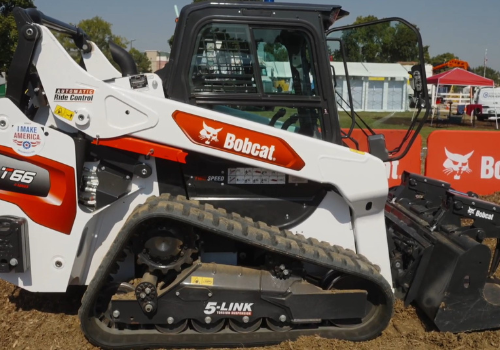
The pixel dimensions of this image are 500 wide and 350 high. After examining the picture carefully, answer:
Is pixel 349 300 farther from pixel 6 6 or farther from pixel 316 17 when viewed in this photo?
pixel 6 6

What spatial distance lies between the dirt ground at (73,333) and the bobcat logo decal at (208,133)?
1.65m

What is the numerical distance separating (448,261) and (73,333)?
10.2 feet

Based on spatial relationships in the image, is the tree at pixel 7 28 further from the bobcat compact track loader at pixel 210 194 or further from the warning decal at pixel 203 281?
the warning decal at pixel 203 281

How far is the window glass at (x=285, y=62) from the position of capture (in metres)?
3.79

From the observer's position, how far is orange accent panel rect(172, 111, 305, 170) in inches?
141

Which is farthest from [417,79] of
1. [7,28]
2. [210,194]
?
[7,28]

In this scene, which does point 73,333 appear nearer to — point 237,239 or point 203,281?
point 203,281

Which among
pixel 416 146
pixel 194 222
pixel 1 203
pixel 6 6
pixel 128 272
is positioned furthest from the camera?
pixel 6 6

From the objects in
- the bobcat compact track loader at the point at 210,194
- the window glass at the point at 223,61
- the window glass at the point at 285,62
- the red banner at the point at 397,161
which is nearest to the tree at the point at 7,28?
the red banner at the point at 397,161

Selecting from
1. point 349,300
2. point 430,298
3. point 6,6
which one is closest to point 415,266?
point 430,298

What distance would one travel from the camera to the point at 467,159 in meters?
8.51

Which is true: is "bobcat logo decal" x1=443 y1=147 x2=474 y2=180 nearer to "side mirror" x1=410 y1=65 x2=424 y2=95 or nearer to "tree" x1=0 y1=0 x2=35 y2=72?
"side mirror" x1=410 y1=65 x2=424 y2=95

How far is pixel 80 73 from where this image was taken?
11.8 feet

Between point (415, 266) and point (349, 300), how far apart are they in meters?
0.81
